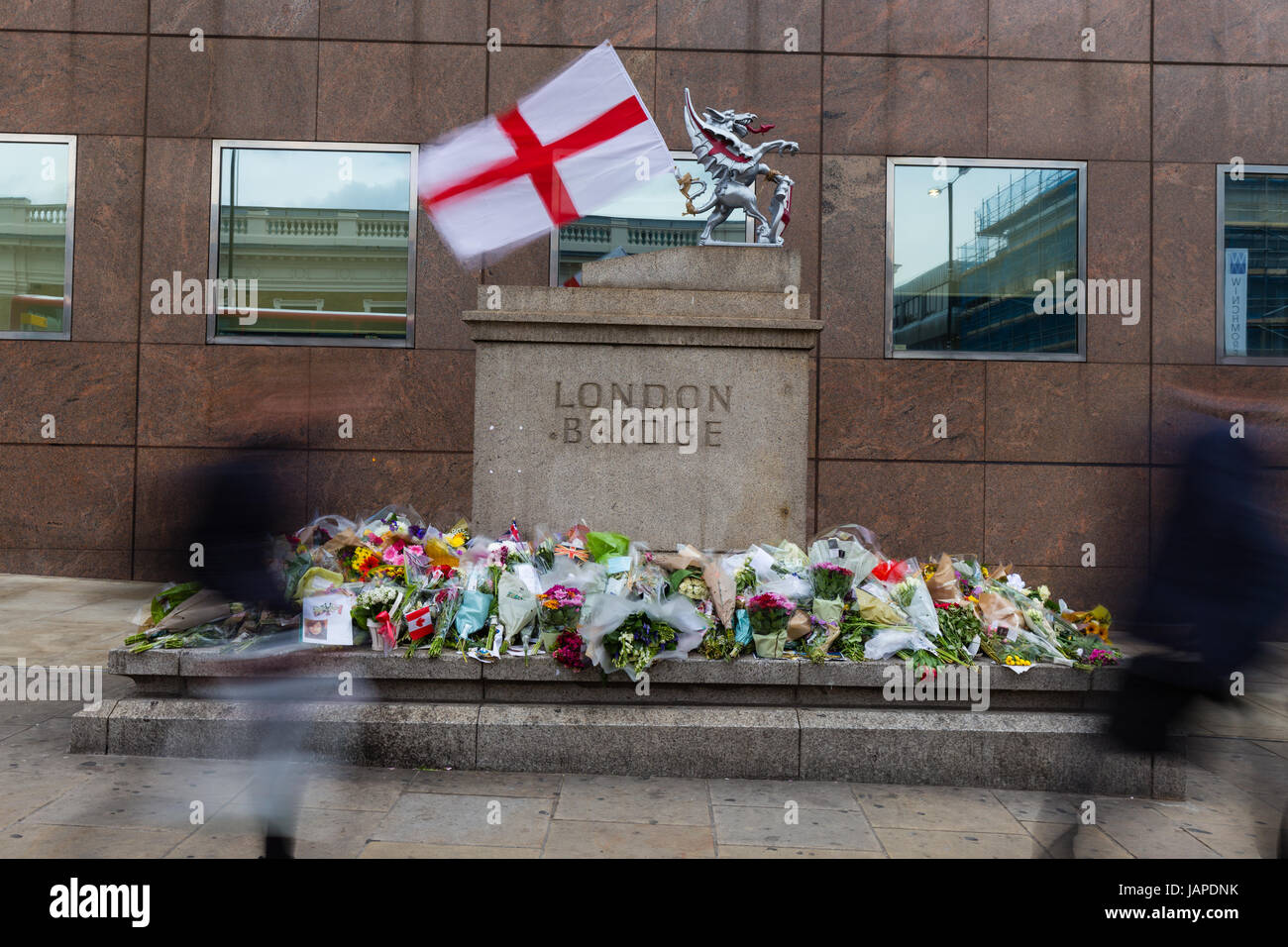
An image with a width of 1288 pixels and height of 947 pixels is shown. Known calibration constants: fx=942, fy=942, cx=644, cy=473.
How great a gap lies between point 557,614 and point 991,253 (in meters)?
7.56

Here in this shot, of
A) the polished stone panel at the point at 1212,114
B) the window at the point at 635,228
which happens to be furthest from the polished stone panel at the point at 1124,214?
the window at the point at 635,228

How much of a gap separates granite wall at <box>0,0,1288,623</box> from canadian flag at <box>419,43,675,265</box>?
151 inches

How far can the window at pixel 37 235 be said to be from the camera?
33.3 ft

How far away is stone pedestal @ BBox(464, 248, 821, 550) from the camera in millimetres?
6449

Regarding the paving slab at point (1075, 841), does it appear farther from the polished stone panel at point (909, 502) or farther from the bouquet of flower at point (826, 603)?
the polished stone panel at point (909, 502)

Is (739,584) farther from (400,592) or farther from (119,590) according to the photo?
(119,590)


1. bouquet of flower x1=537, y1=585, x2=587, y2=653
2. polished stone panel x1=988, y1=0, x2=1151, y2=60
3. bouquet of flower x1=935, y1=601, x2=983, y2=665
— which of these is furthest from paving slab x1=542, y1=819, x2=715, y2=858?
polished stone panel x1=988, y1=0, x2=1151, y2=60

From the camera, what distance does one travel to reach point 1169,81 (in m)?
10.1

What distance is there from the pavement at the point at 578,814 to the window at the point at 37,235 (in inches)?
257

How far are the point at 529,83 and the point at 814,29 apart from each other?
3.12 meters

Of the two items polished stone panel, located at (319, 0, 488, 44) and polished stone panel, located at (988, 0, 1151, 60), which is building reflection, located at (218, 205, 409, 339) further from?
polished stone panel, located at (988, 0, 1151, 60)

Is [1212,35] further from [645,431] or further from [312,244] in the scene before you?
[312,244]

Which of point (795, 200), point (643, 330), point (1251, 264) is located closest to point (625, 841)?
point (643, 330)

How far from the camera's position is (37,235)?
1037cm
